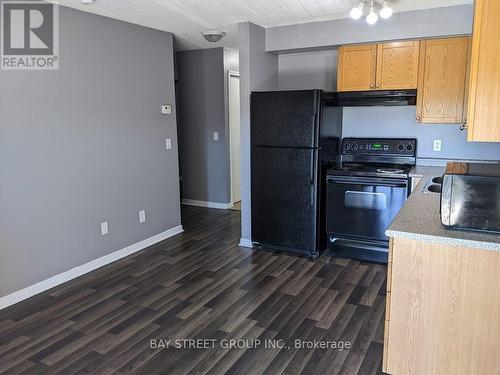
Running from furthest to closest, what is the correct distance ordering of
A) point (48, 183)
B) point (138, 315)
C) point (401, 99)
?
1. point (401, 99)
2. point (48, 183)
3. point (138, 315)

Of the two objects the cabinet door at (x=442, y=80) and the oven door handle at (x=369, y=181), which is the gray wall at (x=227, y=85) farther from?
the cabinet door at (x=442, y=80)

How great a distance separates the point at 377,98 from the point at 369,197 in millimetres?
956

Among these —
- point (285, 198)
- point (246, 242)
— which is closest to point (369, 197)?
point (285, 198)

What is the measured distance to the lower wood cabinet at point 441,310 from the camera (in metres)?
1.76

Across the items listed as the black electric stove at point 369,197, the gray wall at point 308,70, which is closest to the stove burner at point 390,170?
the black electric stove at point 369,197

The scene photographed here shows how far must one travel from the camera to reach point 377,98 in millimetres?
3734

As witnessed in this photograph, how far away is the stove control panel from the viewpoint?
12.8 ft

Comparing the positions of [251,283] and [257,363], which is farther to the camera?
[251,283]

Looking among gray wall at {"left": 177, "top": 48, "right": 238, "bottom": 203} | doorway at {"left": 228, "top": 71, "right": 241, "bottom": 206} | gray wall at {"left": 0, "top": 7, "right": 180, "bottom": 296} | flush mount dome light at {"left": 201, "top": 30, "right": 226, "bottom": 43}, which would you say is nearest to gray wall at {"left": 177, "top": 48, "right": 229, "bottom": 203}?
gray wall at {"left": 177, "top": 48, "right": 238, "bottom": 203}

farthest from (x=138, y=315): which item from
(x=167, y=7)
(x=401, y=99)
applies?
(x=401, y=99)

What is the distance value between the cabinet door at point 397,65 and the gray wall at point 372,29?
9 centimetres

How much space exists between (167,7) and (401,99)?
224cm

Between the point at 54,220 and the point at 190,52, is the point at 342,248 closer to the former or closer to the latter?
the point at 54,220

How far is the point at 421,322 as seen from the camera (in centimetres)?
191
